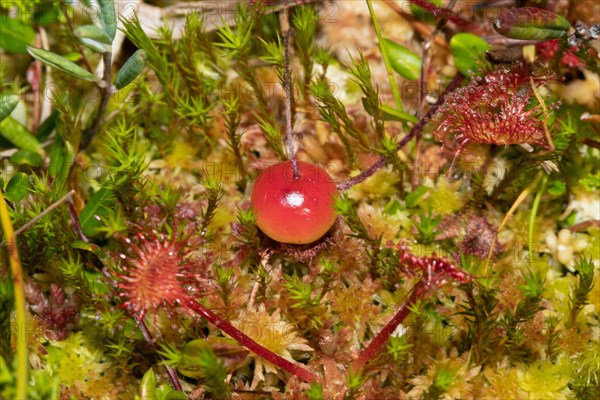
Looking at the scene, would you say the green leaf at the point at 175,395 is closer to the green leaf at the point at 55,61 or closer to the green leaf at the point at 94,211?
the green leaf at the point at 94,211

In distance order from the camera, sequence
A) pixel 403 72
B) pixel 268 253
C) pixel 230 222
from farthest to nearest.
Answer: pixel 403 72
pixel 230 222
pixel 268 253

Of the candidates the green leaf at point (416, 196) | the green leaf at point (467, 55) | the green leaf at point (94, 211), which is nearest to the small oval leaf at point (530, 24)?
the green leaf at point (467, 55)

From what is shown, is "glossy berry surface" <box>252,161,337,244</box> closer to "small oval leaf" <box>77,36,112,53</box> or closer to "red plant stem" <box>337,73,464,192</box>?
"red plant stem" <box>337,73,464,192</box>

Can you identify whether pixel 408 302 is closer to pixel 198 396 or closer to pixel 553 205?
pixel 198 396

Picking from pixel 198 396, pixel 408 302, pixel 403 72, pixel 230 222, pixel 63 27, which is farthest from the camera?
pixel 63 27

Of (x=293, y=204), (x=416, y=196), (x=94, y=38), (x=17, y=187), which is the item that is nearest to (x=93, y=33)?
(x=94, y=38)

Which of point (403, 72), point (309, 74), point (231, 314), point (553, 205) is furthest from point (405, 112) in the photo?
point (231, 314)

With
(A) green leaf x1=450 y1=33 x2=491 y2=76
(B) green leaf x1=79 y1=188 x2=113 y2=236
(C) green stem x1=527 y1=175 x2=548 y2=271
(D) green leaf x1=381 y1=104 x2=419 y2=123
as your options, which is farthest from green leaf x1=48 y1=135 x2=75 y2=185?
(C) green stem x1=527 y1=175 x2=548 y2=271
